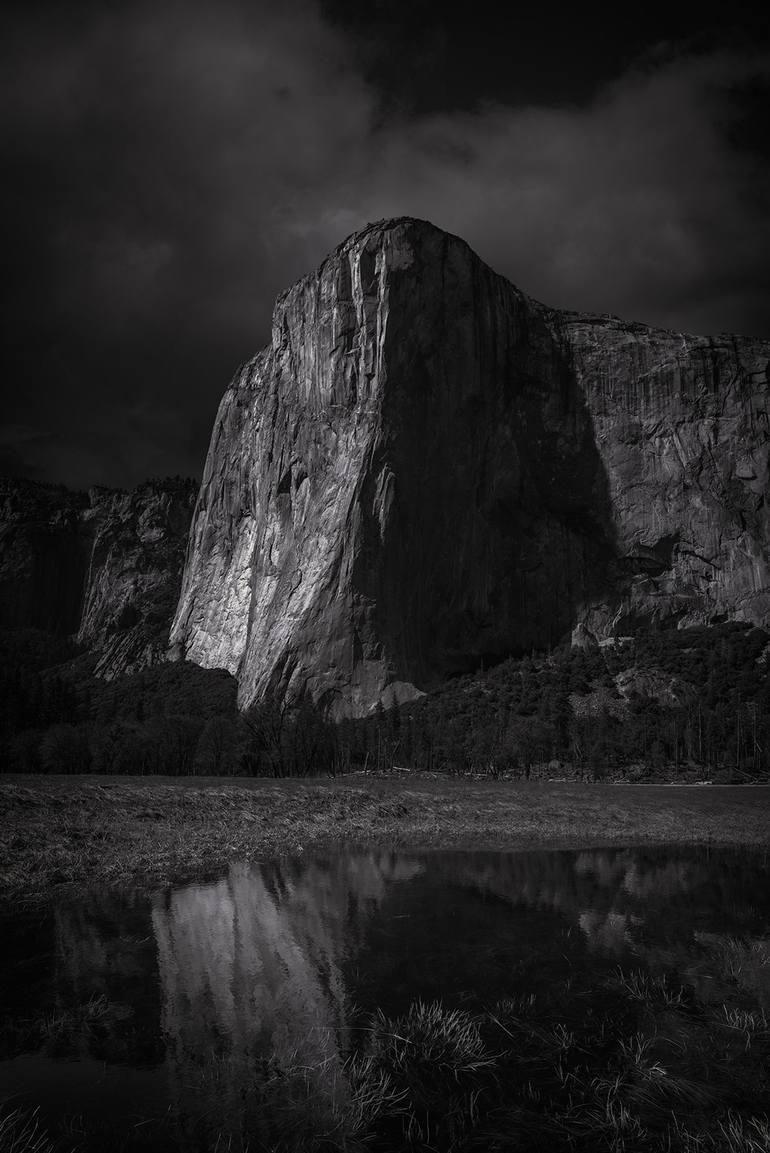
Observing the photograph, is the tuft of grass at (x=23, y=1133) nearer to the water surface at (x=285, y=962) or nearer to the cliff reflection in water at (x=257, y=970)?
the water surface at (x=285, y=962)

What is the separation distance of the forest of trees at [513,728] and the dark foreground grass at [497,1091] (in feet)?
234

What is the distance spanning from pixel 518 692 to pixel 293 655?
39.8 metres

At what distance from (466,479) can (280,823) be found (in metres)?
109

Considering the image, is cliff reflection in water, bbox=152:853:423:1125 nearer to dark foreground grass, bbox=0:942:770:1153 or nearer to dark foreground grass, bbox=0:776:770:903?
dark foreground grass, bbox=0:942:770:1153

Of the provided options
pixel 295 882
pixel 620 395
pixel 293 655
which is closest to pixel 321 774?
pixel 293 655

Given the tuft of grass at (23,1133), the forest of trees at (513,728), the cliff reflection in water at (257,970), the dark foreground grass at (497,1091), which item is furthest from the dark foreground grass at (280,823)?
the forest of trees at (513,728)

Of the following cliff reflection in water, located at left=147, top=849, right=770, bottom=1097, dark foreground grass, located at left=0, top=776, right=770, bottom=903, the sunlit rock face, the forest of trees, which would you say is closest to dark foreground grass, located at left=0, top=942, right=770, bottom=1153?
cliff reflection in water, located at left=147, top=849, right=770, bottom=1097

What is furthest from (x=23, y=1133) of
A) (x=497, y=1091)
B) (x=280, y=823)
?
(x=280, y=823)

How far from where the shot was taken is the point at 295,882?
2038 cm

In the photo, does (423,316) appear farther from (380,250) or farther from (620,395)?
(620,395)

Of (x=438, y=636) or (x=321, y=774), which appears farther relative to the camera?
(x=438, y=636)

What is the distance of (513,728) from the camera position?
95.7 meters

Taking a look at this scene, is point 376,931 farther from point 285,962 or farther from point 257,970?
point 257,970

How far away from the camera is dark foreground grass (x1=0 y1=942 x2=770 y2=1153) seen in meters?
6.71
